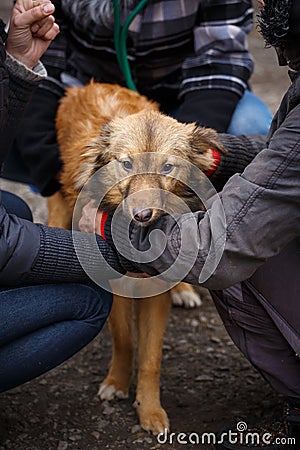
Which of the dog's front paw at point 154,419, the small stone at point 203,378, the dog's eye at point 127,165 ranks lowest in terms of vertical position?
the small stone at point 203,378

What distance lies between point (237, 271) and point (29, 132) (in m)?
1.84

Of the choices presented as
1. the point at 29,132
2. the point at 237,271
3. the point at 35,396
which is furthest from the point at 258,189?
the point at 29,132

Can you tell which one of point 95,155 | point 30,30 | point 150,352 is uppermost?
point 30,30

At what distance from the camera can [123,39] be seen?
369 cm

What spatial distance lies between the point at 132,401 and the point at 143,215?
113 cm

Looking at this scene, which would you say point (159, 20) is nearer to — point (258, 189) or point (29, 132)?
point (29, 132)

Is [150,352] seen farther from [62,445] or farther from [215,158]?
[215,158]

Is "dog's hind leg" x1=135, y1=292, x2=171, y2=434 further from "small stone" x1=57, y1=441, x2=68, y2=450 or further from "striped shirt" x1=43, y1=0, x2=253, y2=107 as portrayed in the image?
"striped shirt" x1=43, y1=0, x2=253, y2=107

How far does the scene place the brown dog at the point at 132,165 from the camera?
2820 mm

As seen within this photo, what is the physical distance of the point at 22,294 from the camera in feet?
8.49

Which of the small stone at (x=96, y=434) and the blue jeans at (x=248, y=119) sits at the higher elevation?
the blue jeans at (x=248, y=119)

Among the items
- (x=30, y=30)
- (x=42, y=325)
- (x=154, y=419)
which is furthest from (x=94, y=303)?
(x=30, y=30)

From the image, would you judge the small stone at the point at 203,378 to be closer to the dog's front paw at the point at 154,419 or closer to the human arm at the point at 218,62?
the dog's front paw at the point at 154,419

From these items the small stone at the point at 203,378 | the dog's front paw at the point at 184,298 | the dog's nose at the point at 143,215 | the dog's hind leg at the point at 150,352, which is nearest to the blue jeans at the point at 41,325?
the dog's nose at the point at 143,215
